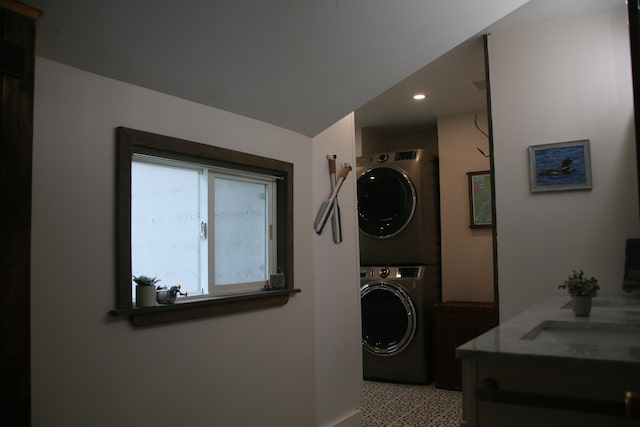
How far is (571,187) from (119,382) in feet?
8.05

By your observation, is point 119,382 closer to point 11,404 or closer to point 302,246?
point 11,404

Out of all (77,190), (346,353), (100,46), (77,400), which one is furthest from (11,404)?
(346,353)

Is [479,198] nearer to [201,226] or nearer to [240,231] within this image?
[240,231]

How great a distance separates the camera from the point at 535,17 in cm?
302

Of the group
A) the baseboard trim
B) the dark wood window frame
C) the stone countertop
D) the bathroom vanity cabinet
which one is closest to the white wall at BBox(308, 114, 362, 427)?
the baseboard trim

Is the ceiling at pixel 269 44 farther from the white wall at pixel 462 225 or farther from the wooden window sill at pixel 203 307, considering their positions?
the white wall at pixel 462 225

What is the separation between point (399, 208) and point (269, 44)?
283 centimetres

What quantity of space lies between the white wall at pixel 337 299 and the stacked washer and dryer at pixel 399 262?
1.14 meters

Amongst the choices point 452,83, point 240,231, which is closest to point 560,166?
point 452,83

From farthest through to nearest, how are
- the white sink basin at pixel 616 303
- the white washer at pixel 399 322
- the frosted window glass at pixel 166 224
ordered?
the white washer at pixel 399 322, the white sink basin at pixel 616 303, the frosted window glass at pixel 166 224

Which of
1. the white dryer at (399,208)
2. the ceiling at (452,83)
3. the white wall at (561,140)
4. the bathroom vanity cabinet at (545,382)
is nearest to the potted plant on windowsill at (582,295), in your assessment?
the bathroom vanity cabinet at (545,382)

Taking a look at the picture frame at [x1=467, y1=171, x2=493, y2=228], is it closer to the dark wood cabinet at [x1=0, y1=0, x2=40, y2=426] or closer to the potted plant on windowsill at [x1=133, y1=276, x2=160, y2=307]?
the potted plant on windowsill at [x1=133, y1=276, x2=160, y2=307]

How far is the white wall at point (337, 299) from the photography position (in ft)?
9.64

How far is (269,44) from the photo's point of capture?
6.69ft
